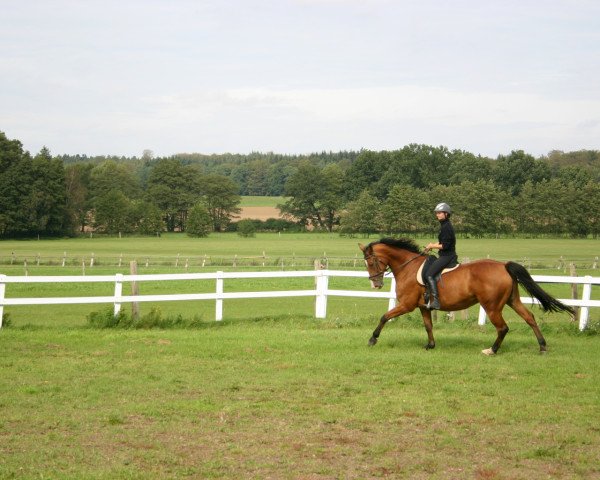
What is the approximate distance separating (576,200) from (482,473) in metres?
110

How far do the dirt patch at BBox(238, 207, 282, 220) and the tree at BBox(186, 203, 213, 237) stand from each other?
18984mm

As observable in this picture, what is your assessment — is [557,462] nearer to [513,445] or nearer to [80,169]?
[513,445]

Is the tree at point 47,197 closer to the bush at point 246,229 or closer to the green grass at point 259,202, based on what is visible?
the bush at point 246,229

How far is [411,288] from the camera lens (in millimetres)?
13625

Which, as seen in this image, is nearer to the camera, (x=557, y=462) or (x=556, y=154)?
(x=557, y=462)

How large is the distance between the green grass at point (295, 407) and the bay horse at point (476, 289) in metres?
0.62

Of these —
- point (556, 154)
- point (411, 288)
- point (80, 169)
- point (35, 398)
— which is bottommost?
point (35, 398)

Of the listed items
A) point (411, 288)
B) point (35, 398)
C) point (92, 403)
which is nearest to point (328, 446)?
point (92, 403)

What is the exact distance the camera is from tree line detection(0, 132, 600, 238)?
328 feet

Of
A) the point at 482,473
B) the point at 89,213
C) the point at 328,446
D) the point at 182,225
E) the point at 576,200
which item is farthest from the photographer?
the point at 182,225

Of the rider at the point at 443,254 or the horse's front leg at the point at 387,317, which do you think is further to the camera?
the horse's front leg at the point at 387,317

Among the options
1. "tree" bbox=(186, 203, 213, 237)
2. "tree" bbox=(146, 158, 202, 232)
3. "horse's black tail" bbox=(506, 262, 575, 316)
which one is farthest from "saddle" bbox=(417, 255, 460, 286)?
"tree" bbox=(146, 158, 202, 232)

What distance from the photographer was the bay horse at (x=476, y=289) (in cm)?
1281

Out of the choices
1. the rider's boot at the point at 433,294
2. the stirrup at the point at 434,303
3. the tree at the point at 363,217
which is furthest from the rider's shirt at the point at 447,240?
the tree at the point at 363,217
